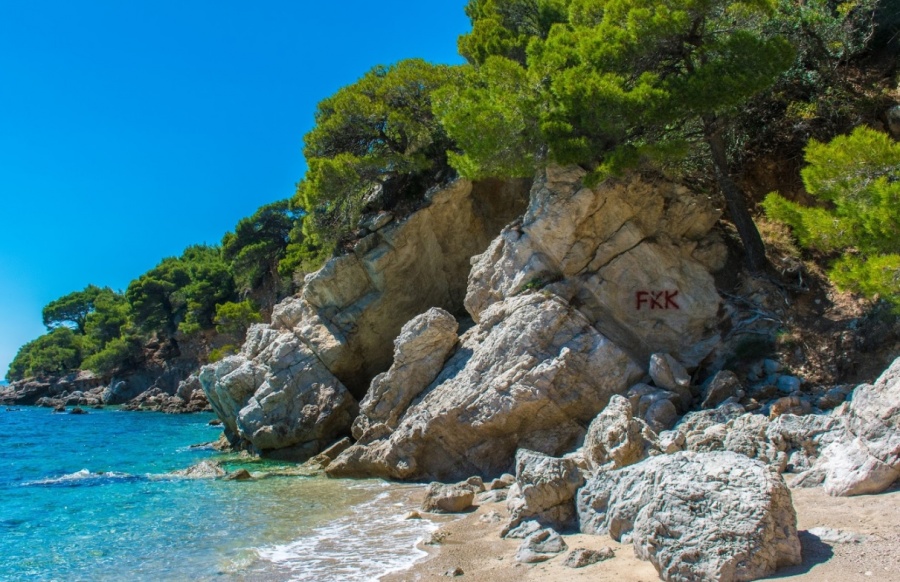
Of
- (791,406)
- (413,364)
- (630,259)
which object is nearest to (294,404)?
(413,364)

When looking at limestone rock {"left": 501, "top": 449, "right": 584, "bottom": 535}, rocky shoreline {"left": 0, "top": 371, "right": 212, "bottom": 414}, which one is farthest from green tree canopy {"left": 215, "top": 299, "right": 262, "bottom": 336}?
limestone rock {"left": 501, "top": 449, "right": 584, "bottom": 535}

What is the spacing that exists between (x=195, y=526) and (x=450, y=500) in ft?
15.4

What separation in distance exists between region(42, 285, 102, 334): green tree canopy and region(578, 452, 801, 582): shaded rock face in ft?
303

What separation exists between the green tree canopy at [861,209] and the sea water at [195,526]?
7462 millimetres

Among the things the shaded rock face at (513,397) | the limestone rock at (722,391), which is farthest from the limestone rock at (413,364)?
the limestone rock at (722,391)

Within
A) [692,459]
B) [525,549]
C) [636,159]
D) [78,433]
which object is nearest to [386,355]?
[636,159]

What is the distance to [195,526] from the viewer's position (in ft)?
38.2

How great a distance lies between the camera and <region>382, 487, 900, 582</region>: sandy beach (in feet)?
17.9

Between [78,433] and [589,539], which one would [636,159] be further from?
[78,433]

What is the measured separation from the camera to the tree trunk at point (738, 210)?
48.2 feet

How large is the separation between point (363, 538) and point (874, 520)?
6.75 meters

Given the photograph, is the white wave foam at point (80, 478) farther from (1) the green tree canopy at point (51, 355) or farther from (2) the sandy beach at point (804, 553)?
(1) the green tree canopy at point (51, 355)

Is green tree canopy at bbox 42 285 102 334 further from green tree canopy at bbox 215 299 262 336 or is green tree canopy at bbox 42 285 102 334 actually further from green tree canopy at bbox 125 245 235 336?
green tree canopy at bbox 215 299 262 336

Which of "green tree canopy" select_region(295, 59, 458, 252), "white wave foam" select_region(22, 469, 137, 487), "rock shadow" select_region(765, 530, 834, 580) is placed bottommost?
"rock shadow" select_region(765, 530, 834, 580)
